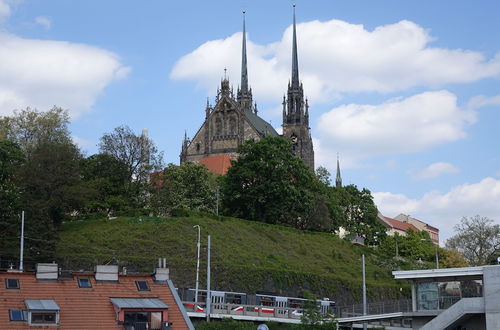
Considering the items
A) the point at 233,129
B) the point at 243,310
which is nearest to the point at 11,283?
the point at 243,310

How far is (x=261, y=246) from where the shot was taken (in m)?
88.8

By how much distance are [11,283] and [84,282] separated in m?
3.81

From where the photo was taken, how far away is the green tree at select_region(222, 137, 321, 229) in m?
103

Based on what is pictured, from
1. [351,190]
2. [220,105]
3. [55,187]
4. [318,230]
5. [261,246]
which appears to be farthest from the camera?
[220,105]

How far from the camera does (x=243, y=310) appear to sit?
5834 cm

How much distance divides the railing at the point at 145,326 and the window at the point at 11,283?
5.86 meters

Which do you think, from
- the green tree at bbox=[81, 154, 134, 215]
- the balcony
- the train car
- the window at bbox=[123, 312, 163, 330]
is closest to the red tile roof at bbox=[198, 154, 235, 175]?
the green tree at bbox=[81, 154, 134, 215]

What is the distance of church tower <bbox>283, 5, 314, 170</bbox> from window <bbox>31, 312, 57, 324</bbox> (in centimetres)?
12858

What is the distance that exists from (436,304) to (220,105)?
110560 mm

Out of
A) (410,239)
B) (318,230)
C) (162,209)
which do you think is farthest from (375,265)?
(410,239)

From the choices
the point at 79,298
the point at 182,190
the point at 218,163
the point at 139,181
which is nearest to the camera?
the point at 79,298

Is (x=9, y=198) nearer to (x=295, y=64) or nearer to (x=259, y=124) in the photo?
(x=259, y=124)

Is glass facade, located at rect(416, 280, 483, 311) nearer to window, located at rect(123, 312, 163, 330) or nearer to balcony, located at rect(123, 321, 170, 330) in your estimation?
balcony, located at rect(123, 321, 170, 330)

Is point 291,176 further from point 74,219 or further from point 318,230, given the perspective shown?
point 74,219
